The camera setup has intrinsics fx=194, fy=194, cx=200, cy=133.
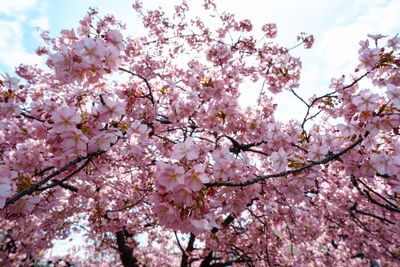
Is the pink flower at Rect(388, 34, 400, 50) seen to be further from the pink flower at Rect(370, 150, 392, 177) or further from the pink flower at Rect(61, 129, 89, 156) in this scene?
the pink flower at Rect(61, 129, 89, 156)

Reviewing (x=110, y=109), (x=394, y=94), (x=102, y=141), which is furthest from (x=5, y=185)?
(x=394, y=94)

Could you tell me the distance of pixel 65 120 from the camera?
64.4 inches

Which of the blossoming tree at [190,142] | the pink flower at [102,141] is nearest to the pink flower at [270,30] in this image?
the blossoming tree at [190,142]

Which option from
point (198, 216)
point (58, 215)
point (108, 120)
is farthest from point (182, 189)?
point (58, 215)

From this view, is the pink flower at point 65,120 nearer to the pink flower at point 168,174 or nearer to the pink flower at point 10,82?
the pink flower at point 168,174

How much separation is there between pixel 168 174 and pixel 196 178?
0.65 feet

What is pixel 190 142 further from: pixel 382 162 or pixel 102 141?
pixel 382 162

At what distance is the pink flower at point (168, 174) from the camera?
1284 mm

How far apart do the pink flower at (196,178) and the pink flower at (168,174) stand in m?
0.06

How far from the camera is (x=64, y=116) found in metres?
1.63

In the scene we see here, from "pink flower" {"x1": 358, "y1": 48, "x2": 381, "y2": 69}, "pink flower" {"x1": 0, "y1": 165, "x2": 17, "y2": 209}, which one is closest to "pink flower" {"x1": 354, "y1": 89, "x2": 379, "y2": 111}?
"pink flower" {"x1": 358, "y1": 48, "x2": 381, "y2": 69}

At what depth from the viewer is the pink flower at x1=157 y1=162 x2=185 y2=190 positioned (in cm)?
128

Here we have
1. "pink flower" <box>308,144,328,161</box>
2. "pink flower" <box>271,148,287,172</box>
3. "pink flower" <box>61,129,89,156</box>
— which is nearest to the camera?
"pink flower" <box>61,129,89,156</box>

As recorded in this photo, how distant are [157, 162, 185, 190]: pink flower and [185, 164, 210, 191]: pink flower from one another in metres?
0.06
